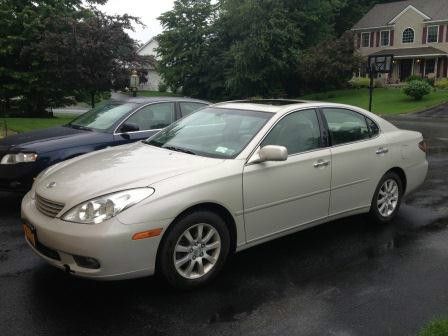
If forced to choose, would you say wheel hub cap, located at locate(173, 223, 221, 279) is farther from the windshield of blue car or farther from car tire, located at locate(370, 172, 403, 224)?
the windshield of blue car

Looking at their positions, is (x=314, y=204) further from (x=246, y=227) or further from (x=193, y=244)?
(x=193, y=244)

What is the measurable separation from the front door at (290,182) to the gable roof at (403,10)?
47.5m

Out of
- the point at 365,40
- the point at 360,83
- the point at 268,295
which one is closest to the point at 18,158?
the point at 268,295

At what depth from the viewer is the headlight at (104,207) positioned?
3623mm

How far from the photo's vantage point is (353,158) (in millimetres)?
5301

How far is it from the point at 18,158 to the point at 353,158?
14.0 feet

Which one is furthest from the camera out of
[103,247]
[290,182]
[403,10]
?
[403,10]

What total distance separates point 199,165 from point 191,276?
938mm

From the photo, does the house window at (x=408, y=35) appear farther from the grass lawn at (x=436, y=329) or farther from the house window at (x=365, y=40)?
the grass lawn at (x=436, y=329)

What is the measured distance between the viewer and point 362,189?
5.45m

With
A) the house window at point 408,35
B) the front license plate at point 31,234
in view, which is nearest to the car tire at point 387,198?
the front license plate at point 31,234

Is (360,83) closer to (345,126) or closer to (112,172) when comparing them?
(345,126)

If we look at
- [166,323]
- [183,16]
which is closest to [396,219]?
[166,323]

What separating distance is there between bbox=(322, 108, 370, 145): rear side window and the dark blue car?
120 inches
